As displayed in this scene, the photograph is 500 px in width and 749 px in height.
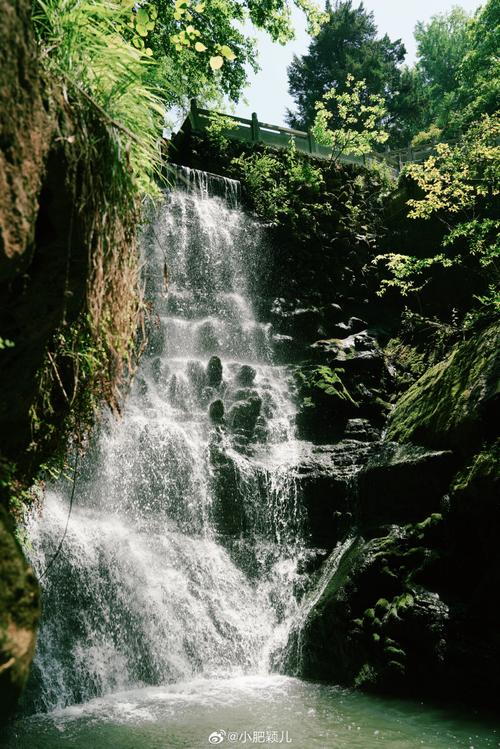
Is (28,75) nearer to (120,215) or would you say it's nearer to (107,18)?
(120,215)

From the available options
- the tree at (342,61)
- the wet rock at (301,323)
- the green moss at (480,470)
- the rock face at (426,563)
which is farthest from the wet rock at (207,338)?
the tree at (342,61)

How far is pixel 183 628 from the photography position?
7012 mm

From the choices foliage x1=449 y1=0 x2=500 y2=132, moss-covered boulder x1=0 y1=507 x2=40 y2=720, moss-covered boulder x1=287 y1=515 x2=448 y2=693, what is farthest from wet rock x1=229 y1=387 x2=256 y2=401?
foliage x1=449 y1=0 x2=500 y2=132

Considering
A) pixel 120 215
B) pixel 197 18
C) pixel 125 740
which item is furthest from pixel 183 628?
pixel 197 18

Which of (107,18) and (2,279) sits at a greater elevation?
(107,18)

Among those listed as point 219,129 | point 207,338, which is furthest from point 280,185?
point 207,338

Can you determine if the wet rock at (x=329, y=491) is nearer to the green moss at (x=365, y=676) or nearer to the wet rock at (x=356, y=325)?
the green moss at (x=365, y=676)

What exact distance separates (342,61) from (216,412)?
31180 millimetres

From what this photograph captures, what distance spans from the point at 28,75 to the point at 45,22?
918 millimetres

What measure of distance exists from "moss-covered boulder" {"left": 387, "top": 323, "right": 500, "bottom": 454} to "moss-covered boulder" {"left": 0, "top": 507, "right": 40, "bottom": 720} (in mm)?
5932

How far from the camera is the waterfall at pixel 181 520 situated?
21.0ft

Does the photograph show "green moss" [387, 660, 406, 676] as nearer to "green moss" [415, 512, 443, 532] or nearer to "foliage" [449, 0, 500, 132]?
"green moss" [415, 512, 443, 532]

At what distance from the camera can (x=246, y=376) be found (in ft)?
37.8

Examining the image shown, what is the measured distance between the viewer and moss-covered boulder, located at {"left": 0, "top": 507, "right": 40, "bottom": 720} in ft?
5.66
